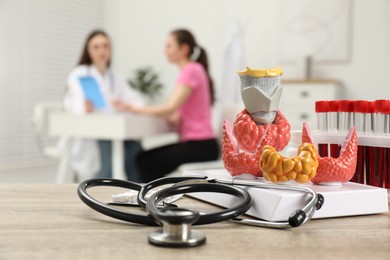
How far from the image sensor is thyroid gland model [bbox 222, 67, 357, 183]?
614 millimetres

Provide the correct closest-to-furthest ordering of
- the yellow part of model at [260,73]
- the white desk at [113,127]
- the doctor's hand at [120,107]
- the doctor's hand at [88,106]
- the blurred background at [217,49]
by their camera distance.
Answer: the yellow part of model at [260,73] → the white desk at [113,127] → the doctor's hand at [88,106] → the doctor's hand at [120,107] → the blurred background at [217,49]

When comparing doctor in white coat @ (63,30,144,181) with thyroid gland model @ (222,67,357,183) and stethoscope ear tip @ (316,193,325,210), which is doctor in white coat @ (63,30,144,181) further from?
stethoscope ear tip @ (316,193,325,210)

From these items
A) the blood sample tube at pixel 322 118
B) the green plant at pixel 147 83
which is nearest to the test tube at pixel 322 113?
the blood sample tube at pixel 322 118

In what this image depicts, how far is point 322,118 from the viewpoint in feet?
2.35

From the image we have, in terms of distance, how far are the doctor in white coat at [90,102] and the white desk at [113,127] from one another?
0.13 m

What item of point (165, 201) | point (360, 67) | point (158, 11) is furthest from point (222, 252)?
point (158, 11)

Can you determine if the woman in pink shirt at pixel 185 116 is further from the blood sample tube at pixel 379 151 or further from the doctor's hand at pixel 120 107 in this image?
the blood sample tube at pixel 379 151


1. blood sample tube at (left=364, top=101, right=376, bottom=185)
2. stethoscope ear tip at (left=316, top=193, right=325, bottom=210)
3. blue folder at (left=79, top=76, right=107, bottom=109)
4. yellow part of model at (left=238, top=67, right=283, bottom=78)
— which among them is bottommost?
blue folder at (left=79, top=76, right=107, bottom=109)

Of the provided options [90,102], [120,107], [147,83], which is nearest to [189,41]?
[120,107]

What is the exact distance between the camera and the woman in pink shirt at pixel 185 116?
114 inches

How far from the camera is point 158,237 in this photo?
45 cm

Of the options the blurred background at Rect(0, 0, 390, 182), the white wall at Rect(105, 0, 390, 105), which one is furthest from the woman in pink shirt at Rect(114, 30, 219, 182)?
the white wall at Rect(105, 0, 390, 105)

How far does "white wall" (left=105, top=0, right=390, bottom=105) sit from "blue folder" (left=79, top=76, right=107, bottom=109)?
5.58 feet

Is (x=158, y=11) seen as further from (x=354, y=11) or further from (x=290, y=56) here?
(x=354, y=11)
